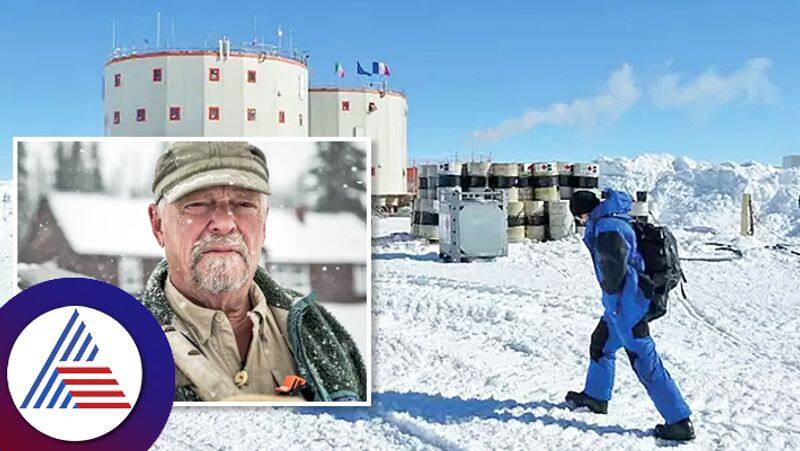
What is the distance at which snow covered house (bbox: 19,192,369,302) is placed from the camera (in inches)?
206

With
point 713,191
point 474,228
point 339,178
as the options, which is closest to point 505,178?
point 474,228

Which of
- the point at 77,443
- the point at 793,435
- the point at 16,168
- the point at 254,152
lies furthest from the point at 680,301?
the point at 77,443

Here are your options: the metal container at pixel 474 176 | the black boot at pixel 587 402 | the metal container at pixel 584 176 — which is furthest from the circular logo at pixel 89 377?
the metal container at pixel 584 176

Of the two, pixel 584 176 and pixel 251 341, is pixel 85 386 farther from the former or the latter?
pixel 584 176

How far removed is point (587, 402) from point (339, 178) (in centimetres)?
274

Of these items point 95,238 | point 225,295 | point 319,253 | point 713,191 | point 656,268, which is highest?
point 713,191

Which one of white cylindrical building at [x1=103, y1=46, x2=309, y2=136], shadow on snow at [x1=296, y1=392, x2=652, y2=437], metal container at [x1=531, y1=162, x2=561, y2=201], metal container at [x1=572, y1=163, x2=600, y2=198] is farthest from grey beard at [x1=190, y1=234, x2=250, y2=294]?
white cylindrical building at [x1=103, y1=46, x2=309, y2=136]

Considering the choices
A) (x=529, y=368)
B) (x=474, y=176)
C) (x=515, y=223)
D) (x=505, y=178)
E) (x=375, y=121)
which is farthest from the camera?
(x=375, y=121)

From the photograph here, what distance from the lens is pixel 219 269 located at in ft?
16.9

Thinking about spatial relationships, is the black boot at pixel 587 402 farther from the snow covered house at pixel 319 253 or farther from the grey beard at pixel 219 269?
the grey beard at pixel 219 269

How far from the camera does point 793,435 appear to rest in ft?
19.4

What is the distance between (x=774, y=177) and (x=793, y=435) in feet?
118

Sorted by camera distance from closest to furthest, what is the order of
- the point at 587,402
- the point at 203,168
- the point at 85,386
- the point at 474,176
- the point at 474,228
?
the point at 85,386 < the point at 203,168 < the point at 587,402 < the point at 474,228 < the point at 474,176

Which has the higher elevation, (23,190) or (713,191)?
(713,191)
